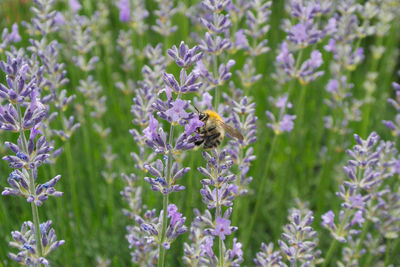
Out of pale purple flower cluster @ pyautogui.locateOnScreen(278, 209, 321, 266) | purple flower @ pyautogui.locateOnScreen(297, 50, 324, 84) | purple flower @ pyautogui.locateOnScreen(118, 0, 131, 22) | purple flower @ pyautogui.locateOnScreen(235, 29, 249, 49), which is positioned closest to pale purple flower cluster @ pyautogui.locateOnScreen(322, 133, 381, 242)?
pale purple flower cluster @ pyautogui.locateOnScreen(278, 209, 321, 266)

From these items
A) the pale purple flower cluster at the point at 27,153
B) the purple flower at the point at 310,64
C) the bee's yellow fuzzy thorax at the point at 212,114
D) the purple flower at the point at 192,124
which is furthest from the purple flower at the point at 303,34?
the pale purple flower cluster at the point at 27,153

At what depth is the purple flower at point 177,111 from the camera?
1.63 m

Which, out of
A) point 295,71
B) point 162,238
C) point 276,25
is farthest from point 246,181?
point 276,25

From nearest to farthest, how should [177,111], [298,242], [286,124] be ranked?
[177,111] < [298,242] < [286,124]

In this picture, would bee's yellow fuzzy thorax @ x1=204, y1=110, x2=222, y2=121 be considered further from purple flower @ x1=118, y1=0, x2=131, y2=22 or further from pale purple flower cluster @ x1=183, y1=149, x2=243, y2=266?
purple flower @ x1=118, y1=0, x2=131, y2=22

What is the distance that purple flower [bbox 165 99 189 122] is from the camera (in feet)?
5.34

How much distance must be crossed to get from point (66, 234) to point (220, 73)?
56.0 inches

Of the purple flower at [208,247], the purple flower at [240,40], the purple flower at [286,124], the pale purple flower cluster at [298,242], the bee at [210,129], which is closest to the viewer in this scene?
the purple flower at [208,247]

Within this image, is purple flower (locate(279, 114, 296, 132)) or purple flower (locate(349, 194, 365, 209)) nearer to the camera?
purple flower (locate(349, 194, 365, 209))

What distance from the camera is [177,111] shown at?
1.65 metres

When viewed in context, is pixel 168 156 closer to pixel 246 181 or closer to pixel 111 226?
pixel 246 181

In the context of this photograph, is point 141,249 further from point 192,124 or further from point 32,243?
point 192,124

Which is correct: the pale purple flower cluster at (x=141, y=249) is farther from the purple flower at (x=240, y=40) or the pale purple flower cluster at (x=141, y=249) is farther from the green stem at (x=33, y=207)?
the purple flower at (x=240, y=40)

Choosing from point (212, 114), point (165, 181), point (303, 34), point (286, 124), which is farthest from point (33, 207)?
point (303, 34)
